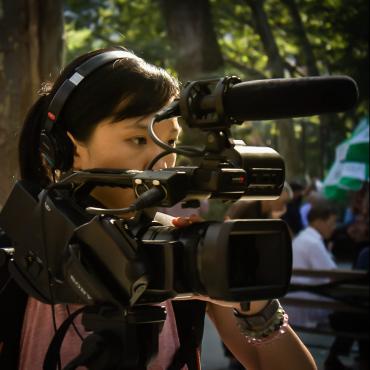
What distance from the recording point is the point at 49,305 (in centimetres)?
185

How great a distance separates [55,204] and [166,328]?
1.39ft

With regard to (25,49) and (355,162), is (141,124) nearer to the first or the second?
(25,49)

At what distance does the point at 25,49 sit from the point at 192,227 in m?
2.95

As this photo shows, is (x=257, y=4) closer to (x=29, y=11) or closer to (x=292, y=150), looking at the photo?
(x=292, y=150)

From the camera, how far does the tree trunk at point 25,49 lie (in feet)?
13.9

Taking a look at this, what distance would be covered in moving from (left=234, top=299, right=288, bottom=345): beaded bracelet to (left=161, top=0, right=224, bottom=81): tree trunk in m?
9.49

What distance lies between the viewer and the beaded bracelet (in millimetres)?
1830

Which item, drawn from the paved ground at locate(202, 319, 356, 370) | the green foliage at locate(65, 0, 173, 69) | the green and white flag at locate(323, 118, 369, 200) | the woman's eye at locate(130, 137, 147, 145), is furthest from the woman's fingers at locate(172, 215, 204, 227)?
the green foliage at locate(65, 0, 173, 69)


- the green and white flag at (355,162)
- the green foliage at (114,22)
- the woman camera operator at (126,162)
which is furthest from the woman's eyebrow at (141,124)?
the green foliage at (114,22)

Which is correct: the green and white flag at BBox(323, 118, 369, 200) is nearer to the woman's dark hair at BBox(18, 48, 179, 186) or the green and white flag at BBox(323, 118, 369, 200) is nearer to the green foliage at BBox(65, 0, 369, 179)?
the green foliage at BBox(65, 0, 369, 179)

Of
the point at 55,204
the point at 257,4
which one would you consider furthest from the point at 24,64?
the point at 257,4

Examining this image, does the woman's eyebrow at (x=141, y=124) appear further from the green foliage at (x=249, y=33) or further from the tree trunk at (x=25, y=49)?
the green foliage at (x=249, y=33)

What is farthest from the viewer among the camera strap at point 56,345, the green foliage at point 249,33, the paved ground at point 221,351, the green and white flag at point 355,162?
the green foliage at point 249,33

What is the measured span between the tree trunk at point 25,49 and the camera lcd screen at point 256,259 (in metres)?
2.80
